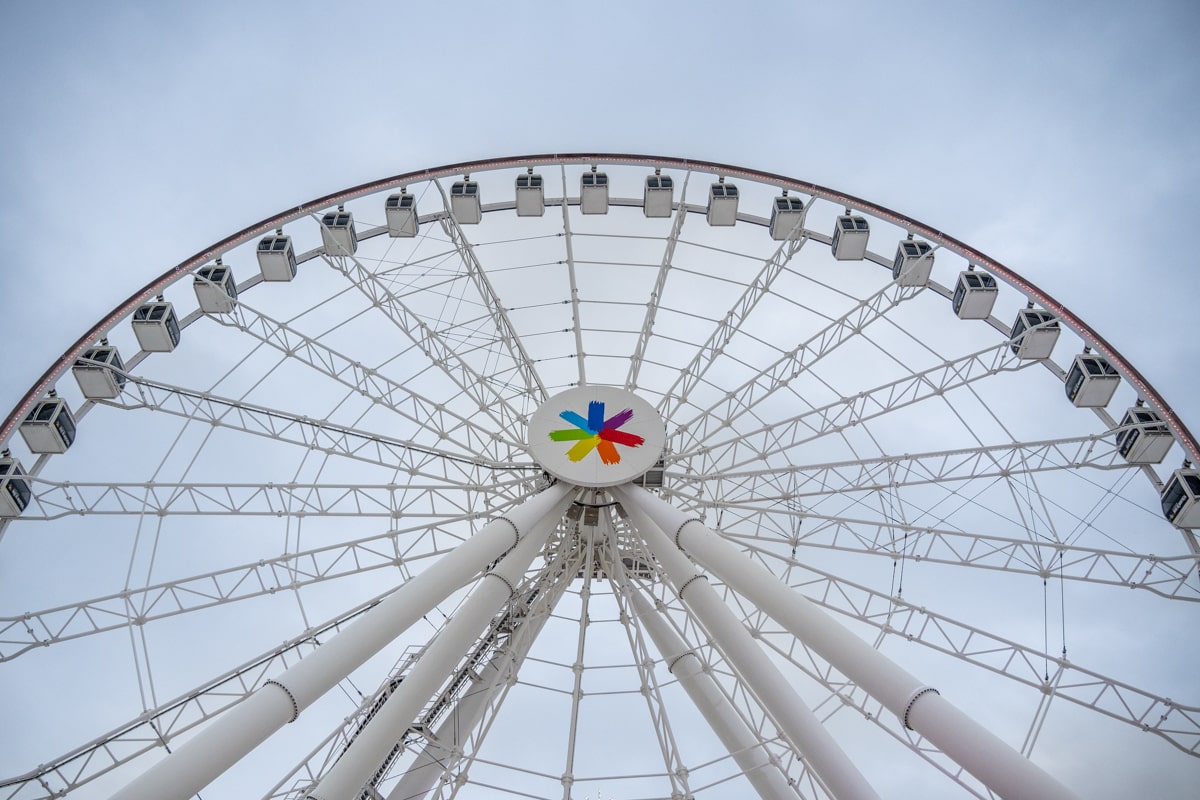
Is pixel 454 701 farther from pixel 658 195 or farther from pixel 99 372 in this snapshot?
pixel 658 195

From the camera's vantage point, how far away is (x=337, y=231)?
23.5m

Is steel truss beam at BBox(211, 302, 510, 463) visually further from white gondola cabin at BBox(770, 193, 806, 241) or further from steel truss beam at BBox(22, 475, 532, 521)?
white gondola cabin at BBox(770, 193, 806, 241)

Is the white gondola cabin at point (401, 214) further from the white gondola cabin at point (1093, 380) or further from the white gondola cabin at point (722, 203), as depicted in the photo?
the white gondola cabin at point (1093, 380)

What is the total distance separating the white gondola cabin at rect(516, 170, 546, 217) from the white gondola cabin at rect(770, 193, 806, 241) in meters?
6.45

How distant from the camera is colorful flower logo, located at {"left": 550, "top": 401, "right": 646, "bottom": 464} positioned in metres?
20.6

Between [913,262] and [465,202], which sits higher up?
[913,262]

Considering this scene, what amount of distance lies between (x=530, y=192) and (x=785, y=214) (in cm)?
703

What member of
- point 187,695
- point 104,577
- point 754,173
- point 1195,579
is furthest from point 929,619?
point 104,577

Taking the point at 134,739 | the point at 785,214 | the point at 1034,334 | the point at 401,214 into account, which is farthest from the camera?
the point at 401,214

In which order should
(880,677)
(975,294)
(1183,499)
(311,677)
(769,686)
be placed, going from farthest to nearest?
(975,294) → (1183,499) → (769,686) → (311,677) → (880,677)

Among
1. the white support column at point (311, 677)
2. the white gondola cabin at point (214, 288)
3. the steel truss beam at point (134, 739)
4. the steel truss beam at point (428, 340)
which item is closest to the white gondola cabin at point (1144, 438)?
the white support column at point (311, 677)

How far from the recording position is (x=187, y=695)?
60.5 ft

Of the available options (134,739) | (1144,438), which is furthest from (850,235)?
(134,739)

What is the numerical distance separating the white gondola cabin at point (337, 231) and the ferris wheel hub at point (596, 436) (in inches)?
277
